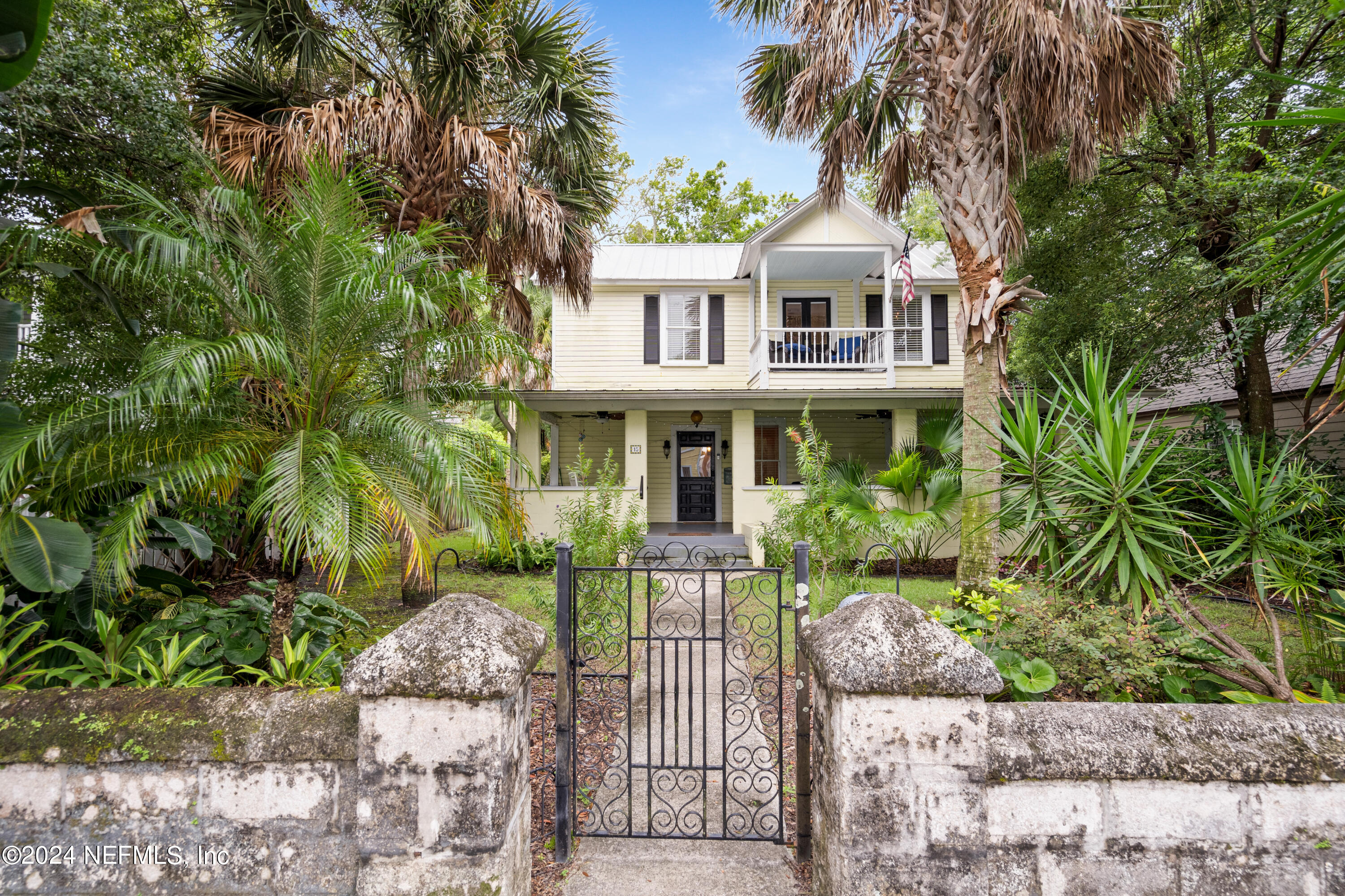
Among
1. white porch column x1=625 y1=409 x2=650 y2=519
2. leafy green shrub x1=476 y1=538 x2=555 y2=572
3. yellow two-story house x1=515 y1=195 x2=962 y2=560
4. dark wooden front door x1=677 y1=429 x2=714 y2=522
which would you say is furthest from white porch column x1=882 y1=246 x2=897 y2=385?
leafy green shrub x1=476 y1=538 x2=555 y2=572

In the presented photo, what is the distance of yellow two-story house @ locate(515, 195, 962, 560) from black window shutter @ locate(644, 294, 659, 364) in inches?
1.0

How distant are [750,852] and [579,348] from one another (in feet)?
41.8

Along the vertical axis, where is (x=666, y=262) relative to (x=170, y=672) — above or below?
above

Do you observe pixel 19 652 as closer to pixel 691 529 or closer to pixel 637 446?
pixel 637 446

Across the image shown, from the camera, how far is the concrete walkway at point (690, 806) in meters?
2.63

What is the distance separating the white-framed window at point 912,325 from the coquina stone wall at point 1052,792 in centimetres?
1263

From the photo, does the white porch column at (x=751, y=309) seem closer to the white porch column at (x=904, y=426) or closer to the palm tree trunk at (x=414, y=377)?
the white porch column at (x=904, y=426)

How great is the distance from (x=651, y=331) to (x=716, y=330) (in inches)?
61.4

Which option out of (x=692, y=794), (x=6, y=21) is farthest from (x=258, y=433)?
(x=692, y=794)

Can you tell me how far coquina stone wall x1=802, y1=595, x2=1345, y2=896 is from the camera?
210 centimetres

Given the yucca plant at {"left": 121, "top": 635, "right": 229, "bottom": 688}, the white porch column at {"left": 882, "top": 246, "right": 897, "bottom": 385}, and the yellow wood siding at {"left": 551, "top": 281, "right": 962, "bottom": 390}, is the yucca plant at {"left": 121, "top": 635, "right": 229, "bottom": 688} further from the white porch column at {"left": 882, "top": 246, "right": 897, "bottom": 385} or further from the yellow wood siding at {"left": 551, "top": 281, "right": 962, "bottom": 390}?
the yellow wood siding at {"left": 551, "top": 281, "right": 962, "bottom": 390}

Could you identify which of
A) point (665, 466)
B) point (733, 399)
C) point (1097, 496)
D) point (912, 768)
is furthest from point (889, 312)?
point (912, 768)

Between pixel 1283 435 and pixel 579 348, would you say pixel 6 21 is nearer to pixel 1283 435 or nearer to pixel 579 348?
pixel 579 348

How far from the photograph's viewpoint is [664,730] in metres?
3.68
